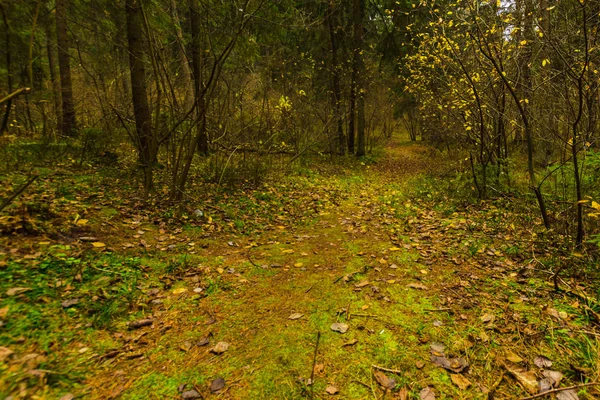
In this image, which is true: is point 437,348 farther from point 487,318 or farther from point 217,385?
point 217,385

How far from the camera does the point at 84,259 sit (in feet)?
10.6

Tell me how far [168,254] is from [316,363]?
2586 millimetres

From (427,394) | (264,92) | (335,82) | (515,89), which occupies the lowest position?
(427,394)

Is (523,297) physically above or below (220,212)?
below

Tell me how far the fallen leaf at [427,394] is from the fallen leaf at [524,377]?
2.07 ft

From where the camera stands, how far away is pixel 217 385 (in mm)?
2189

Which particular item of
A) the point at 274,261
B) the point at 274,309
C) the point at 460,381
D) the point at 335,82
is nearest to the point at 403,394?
the point at 460,381

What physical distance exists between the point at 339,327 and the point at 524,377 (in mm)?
1401

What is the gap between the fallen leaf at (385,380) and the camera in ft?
7.11

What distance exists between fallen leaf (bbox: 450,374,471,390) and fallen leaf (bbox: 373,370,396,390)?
43 centimetres

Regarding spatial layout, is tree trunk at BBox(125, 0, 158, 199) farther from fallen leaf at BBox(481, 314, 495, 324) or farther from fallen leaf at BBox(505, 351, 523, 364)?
fallen leaf at BBox(505, 351, 523, 364)

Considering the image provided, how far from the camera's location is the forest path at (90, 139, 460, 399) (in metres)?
2.23

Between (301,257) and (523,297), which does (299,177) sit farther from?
(523,297)

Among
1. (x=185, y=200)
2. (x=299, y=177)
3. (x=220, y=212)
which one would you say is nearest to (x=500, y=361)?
(x=220, y=212)
